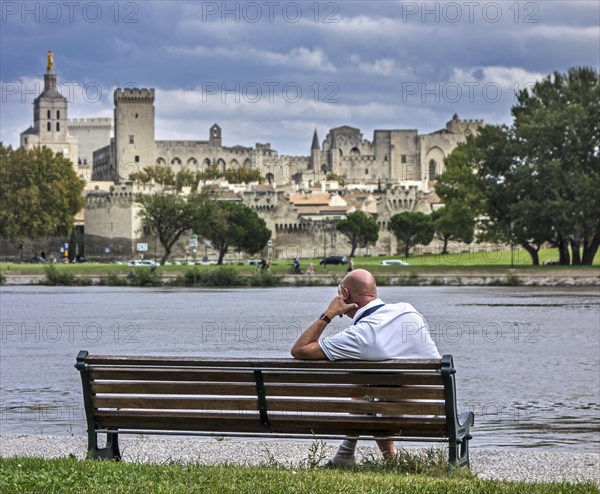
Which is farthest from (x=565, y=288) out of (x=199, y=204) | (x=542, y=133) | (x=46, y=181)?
(x=46, y=181)

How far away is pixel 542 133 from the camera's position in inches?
2247

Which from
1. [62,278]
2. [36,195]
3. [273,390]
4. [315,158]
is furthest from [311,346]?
[315,158]

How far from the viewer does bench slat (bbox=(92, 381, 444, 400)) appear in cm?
767

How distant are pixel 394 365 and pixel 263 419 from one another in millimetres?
976

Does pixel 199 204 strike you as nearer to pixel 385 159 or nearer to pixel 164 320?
pixel 164 320

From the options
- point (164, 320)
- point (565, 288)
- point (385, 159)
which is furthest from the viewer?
point (385, 159)

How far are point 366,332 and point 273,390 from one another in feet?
2.29

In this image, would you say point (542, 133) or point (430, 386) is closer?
point (430, 386)

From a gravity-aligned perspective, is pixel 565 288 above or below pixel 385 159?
below

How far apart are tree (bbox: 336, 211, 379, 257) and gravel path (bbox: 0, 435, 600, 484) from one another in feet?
283

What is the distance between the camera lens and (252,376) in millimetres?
7828

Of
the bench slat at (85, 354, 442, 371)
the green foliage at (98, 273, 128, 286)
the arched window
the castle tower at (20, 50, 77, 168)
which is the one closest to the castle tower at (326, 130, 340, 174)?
the arched window

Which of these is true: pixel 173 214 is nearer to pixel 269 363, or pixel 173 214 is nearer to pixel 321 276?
pixel 321 276

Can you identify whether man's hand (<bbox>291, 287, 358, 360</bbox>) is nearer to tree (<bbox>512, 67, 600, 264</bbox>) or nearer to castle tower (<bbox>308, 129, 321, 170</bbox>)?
tree (<bbox>512, 67, 600, 264</bbox>)
